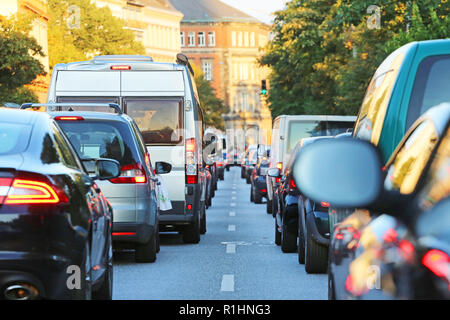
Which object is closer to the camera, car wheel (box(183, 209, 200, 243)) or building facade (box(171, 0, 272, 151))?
car wheel (box(183, 209, 200, 243))

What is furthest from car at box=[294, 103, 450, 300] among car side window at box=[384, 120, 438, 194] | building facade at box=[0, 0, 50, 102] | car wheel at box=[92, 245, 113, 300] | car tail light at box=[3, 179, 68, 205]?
building facade at box=[0, 0, 50, 102]

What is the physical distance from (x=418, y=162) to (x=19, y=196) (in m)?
2.52

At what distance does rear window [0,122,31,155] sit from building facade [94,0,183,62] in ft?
413

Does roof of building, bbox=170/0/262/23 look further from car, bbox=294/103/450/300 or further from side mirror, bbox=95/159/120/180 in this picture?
car, bbox=294/103/450/300

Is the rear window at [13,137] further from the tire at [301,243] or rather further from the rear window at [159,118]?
the rear window at [159,118]

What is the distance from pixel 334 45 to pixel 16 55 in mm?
23617

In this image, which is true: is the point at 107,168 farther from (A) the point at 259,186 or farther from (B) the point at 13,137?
(A) the point at 259,186

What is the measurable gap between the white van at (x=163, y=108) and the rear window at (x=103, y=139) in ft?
10.7

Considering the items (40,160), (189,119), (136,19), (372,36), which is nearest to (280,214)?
(189,119)

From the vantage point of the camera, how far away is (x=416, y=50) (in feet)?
20.4

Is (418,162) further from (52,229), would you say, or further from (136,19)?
(136,19)

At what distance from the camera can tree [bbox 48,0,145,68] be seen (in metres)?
88.6

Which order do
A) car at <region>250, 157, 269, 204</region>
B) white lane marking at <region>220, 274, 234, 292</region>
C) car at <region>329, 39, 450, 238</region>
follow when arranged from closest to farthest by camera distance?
car at <region>329, 39, 450, 238</region>, white lane marking at <region>220, 274, 234, 292</region>, car at <region>250, 157, 269, 204</region>

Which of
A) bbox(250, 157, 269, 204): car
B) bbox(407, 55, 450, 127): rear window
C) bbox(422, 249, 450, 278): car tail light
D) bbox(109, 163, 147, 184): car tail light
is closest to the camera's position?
bbox(422, 249, 450, 278): car tail light
